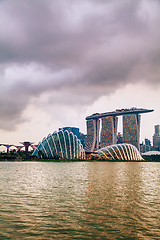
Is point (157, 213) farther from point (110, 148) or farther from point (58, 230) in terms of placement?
point (110, 148)

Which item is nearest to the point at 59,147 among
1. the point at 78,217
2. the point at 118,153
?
the point at 118,153

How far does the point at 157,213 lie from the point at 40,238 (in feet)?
33.2

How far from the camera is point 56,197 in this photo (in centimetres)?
2461

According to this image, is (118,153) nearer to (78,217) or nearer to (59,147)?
(59,147)

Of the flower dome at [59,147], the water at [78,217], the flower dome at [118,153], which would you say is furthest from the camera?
the flower dome at [118,153]

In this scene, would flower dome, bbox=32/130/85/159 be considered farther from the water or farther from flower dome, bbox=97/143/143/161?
the water

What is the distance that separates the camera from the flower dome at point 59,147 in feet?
520

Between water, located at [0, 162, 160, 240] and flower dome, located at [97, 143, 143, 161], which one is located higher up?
water, located at [0, 162, 160, 240]

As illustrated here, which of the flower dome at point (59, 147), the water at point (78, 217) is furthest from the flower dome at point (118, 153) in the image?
the water at point (78, 217)

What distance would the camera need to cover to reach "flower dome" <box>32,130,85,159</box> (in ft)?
520

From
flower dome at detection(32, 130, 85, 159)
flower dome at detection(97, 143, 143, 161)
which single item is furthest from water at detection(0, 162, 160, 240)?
flower dome at detection(97, 143, 143, 161)

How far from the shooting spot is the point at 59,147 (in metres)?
159

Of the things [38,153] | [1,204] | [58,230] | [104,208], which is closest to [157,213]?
[104,208]

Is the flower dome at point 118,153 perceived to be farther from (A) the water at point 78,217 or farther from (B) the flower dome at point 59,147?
(A) the water at point 78,217
